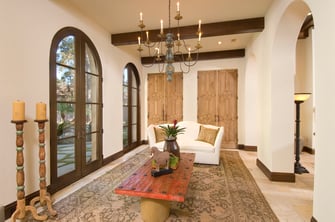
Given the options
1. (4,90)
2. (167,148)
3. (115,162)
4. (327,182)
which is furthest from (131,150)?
(327,182)

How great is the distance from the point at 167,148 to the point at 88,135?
6.40 ft

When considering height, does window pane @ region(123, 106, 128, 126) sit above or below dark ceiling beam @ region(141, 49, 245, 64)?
below

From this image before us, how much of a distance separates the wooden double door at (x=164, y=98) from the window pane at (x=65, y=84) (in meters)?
3.41

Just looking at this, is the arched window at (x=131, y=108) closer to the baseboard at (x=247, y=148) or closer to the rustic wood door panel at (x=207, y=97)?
the rustic wood door panel at (x=207, y=97)

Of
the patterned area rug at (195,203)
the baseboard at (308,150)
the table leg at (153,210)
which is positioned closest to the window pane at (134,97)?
the patterned area rug at (195,203)

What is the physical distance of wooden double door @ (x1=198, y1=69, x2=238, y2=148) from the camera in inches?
230

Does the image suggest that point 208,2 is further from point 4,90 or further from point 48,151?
point 48,151

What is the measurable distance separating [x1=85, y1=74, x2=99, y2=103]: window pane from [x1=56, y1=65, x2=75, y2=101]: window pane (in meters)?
0.37

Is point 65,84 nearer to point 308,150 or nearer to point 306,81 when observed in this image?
point 306,81

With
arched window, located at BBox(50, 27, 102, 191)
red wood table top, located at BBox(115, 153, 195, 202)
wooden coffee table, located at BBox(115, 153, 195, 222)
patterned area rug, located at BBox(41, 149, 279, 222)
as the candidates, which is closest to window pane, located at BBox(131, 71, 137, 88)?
arched window, located at BBox(50, 27, 102, 191)

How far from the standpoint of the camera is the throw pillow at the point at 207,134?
436 centimetres

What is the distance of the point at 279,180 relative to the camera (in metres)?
3.22

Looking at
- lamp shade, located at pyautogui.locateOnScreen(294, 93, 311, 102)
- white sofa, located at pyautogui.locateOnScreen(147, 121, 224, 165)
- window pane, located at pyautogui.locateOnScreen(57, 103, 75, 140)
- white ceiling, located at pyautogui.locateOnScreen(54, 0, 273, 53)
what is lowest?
white sofa, located at pyautogui.locateOnScreen(147, 121, 224, 165)

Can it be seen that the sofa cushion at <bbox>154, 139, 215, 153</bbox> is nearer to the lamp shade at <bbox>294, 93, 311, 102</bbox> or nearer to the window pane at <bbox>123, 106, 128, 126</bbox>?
the window pane at <bbox>123, 106, 128, 126</bbox>
